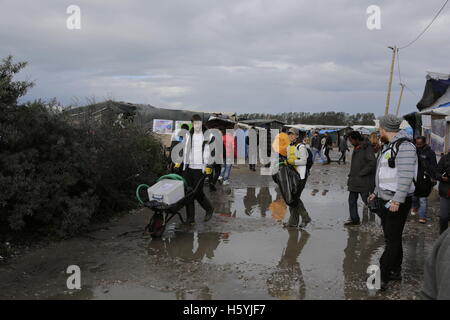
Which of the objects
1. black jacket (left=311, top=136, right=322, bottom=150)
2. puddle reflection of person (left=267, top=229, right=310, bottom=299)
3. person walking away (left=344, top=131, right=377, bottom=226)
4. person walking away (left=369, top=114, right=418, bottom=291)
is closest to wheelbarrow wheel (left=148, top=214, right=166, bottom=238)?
puddle reflection of person (left=267, top=229, right=310, bottom=299)

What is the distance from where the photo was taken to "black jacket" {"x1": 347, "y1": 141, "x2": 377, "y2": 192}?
25.0 feet

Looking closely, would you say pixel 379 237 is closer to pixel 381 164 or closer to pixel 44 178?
pixel 381 164

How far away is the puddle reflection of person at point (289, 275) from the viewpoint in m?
4.59

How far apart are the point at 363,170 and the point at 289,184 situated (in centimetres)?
147

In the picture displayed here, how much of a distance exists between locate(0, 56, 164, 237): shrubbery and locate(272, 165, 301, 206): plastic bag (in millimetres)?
3180

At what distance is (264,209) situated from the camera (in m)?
9.27

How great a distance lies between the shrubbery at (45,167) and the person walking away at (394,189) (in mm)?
4232

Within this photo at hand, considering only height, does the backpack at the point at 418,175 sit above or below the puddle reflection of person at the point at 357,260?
above

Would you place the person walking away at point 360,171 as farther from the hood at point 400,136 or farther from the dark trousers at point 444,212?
the hood at point 400,136

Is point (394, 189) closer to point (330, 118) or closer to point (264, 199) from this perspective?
point (264, 199)

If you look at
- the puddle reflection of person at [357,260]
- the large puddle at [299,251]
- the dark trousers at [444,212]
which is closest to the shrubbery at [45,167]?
the large puddle at [299,251]

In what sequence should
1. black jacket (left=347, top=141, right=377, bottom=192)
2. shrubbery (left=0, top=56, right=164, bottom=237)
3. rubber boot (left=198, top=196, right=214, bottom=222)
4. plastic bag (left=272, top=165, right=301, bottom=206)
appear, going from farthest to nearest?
rubber boot (left=198, top=196, right=214, bottom=222) → black jacket (left=347, top=141, right=377, bottom=192) → plastic bag (left=272, top=165, right=301, bottom=206) → shrubbery (left=0, top=56, right=164, bottom=237)

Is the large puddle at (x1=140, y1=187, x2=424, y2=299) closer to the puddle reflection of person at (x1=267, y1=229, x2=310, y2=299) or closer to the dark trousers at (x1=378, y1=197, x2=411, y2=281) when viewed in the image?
the puddle reflection of person at (x1=267, y1=229, x2=310, y2=299)
